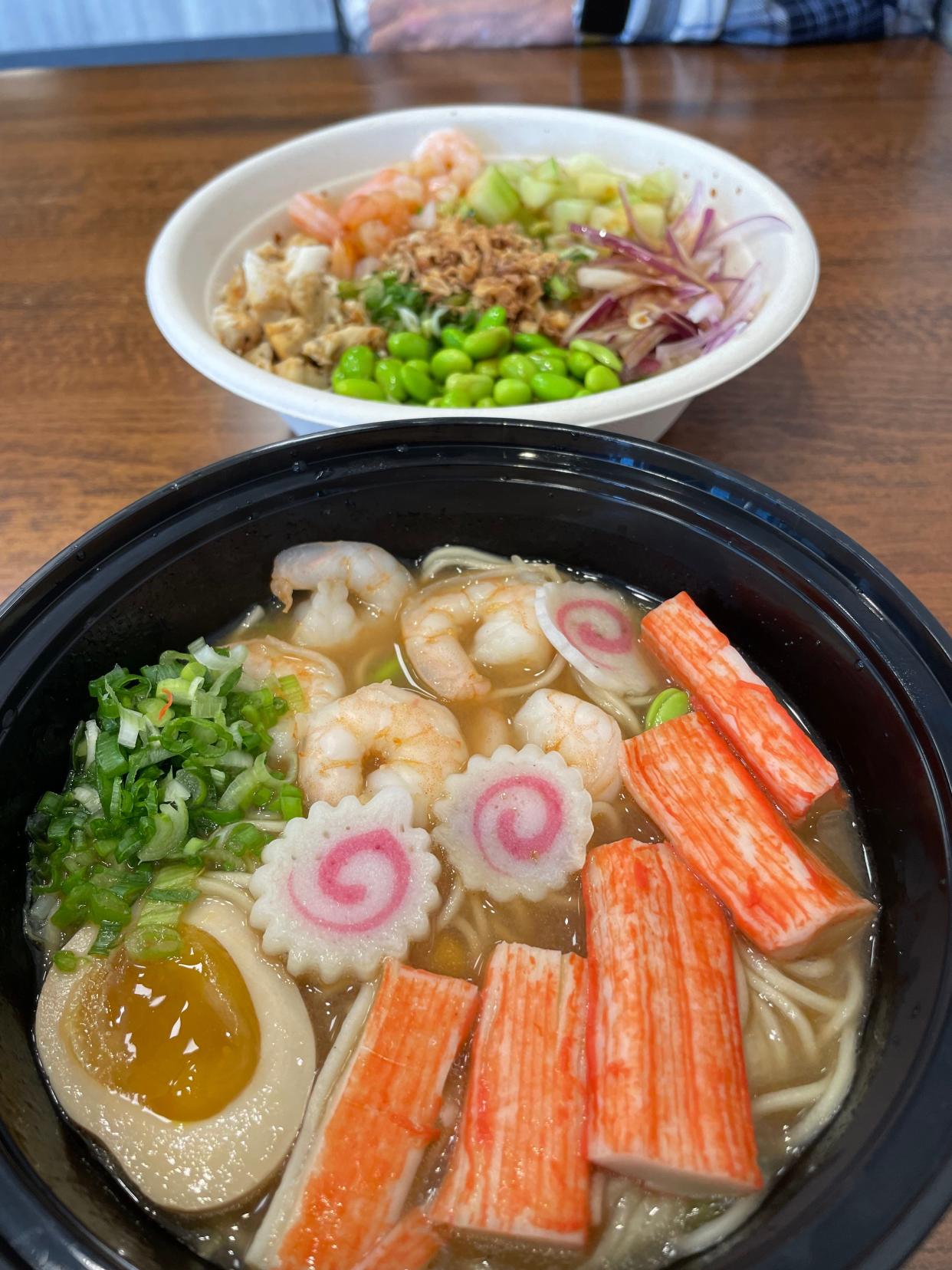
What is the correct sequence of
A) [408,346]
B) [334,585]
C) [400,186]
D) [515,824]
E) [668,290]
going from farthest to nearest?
1. [400,186]
2. [668,290]
3. [408,346]
4. [334,585]
5. [515,824]

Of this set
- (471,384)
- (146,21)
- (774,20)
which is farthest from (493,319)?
(146,21)

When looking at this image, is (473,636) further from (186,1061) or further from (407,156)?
(407,156)

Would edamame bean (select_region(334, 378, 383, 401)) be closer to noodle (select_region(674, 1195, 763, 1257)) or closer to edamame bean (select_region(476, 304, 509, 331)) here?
edamame bean (select_region(476, 304, 509, 331))

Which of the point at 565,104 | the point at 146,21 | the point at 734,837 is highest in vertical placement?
the point at 146,21

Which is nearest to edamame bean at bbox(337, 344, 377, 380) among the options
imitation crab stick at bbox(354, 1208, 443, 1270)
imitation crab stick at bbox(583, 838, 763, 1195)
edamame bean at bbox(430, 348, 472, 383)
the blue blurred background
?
edamame bean at bbox(430, 348, 472, 383)

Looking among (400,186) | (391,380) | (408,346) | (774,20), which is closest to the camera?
(391,380)

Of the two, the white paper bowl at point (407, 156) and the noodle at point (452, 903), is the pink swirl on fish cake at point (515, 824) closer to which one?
the noodle at point (452, 903)

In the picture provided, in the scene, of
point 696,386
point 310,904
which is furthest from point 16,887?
point 696,386
